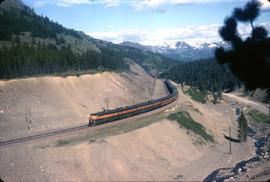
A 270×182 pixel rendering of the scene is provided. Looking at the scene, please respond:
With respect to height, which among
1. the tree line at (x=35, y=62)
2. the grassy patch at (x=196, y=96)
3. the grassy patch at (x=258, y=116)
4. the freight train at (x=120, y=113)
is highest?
the tree line at (x=35, y=62)

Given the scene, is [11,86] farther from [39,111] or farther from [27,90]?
[39,111]

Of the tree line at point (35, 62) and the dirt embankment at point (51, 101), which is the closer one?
the dirt embankment at point (51, 101)

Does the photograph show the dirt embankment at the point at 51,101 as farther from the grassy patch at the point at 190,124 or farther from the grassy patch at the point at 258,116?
the grassy patch at the point at 258,116

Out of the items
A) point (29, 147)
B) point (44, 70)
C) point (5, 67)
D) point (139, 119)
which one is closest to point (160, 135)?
point (139, 119)

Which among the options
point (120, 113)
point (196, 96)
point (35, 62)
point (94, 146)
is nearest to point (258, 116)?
point (196, 96)

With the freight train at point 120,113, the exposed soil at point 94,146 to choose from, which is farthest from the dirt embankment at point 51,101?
the freight train at point 120,113

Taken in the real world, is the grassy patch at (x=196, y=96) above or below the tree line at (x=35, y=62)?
below

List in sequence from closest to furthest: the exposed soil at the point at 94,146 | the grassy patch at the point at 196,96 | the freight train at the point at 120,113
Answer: the exposed soil at the point at 94,146 → the freight train at the point at 120,113 → the grassy patch at the point at 196,96
